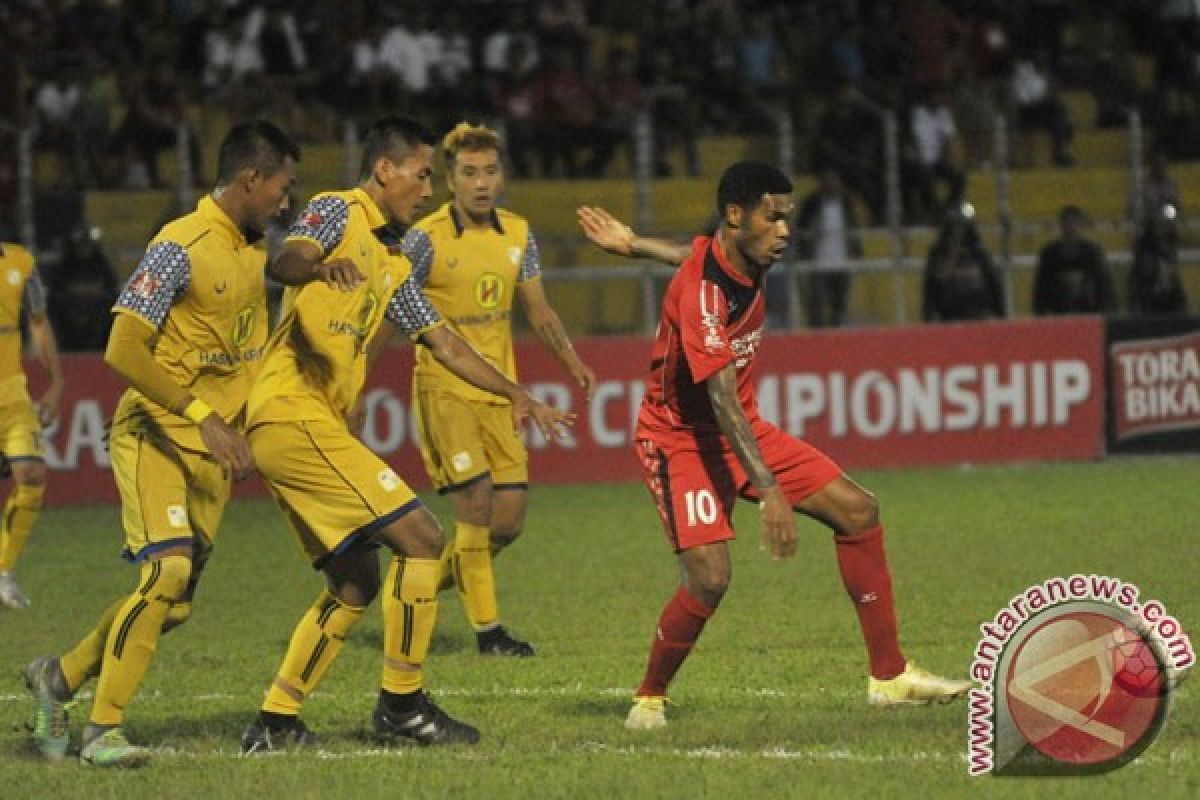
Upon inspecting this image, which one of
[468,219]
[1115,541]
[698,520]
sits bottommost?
[1115,541]

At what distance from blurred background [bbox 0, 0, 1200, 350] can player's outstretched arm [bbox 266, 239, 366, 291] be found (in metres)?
12.0

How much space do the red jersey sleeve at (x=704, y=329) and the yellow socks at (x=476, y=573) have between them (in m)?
3.06

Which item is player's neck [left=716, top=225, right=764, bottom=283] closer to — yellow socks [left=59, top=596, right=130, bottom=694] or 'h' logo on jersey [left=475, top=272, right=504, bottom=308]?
yellow socks [left=59, top=596, right=130, bottom=694]

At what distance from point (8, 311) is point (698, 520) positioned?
6015 mm

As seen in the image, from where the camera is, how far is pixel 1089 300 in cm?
2200

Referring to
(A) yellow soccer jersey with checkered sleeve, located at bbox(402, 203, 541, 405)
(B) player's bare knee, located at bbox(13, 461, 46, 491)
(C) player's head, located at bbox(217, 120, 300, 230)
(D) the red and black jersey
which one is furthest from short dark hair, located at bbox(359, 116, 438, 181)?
(B) player's bare knee, located at bbox(13, 461, 46, 491)

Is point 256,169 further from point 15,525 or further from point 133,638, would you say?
point 15,525

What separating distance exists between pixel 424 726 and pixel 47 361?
5.90m

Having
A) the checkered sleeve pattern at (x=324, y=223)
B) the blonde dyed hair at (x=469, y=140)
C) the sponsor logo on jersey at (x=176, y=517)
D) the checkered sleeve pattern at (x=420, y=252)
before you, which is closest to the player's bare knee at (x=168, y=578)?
the sponsor logo on jersey at (x=176, y=517)

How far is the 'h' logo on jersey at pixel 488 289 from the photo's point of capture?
12.5 meters

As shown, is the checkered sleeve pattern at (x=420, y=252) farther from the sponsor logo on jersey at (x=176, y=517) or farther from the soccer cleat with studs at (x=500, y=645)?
the sponsor logo on jersey at (x=176, y=517)

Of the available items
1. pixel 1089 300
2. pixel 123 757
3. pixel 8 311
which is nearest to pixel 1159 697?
pixel 123 757

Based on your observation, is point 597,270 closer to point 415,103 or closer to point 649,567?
point 415,103

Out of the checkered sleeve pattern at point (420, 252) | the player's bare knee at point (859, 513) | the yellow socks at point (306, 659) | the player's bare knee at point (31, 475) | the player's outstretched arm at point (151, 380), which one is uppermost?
the checkered sleeve pattern at point (420, 252)
